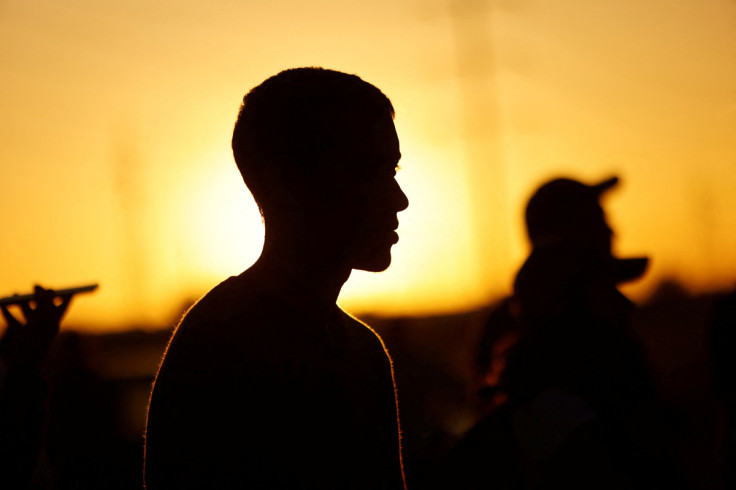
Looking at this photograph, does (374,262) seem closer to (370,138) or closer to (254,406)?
(370,138)

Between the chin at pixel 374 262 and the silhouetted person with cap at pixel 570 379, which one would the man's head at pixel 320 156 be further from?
the silhouetted person with cap at pixel 570 379

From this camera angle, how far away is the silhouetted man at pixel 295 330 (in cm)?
228

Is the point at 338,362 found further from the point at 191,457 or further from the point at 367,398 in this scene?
the point at 191,457

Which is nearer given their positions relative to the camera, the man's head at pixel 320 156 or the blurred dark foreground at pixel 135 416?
the man's head at pixel 320 156

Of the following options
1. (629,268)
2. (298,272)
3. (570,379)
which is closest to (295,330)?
(298,272)

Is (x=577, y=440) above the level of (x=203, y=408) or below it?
below

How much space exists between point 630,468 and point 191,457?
6.56ft

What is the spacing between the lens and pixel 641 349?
14.0ft

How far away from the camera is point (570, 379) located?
3.92m

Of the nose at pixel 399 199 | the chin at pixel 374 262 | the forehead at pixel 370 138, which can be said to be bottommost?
the chin at pixel 374 262

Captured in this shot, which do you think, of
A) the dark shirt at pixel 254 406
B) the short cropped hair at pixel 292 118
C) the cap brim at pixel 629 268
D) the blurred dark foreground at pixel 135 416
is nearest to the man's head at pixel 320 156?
the short cropped hair at pixel 292 118

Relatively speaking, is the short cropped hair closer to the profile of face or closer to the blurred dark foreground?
the profile of face

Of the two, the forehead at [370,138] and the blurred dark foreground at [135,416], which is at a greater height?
the forehead at [370,138]

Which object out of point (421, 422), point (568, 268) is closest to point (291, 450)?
point (568, 268)
